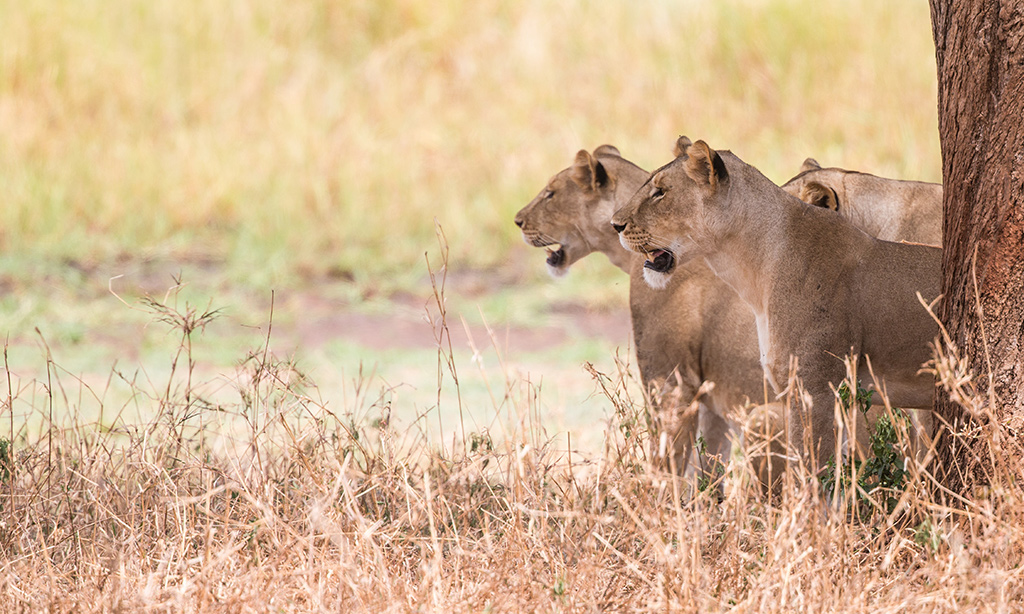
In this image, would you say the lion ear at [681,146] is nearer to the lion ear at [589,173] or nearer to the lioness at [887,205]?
the lioness at [887,205]

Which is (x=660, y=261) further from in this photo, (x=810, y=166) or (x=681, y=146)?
(x=810, y=166)

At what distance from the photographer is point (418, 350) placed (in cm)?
830

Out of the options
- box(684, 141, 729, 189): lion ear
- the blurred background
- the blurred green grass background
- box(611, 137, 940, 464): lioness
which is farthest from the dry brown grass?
the blurred green grass background

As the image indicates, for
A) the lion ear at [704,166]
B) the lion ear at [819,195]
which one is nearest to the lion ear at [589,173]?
the lion ear at [819,195]

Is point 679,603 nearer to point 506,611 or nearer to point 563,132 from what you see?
point 506,611

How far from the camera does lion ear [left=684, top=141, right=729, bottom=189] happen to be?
3.62 metres

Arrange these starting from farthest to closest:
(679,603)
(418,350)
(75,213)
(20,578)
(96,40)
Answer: (96,40)
(75,213)
(418,350)
(20,578)
(679,603)

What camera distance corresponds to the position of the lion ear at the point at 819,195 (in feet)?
13.8

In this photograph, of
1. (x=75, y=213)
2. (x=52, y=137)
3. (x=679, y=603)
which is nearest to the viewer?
(x=679, y=603)

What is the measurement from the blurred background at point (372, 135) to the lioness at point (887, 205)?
3657mm

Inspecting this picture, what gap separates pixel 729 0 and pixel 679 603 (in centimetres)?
1040

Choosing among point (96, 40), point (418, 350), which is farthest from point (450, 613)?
point (96, 40)

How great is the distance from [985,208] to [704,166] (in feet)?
2.58

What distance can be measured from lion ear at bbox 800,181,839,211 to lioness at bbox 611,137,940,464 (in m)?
0.44
